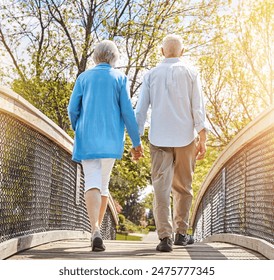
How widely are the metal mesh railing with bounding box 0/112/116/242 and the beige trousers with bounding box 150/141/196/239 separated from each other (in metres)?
0.94

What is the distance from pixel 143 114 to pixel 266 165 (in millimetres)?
987

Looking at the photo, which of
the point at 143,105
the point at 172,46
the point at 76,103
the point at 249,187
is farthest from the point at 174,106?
the point at 249,187

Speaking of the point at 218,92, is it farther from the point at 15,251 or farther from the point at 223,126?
the point at 15,251

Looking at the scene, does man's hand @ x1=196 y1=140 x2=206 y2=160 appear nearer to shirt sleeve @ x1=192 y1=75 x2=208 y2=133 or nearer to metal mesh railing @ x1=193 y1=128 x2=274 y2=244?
shirt sleeve @ x1=192 y1=75 x2=208 y2=133

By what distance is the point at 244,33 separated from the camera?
15.6 m

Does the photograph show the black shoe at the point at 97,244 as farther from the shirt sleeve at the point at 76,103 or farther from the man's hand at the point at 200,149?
the man's hand at the point at 200,149

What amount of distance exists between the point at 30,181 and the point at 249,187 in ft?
6.42

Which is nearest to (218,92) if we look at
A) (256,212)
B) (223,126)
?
(223,126)

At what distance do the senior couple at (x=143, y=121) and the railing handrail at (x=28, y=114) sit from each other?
29cm

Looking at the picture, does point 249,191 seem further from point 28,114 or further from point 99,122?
point 28,114

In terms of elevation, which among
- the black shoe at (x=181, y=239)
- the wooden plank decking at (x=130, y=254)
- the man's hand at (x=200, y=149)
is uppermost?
the man's hand at (x=200, y=149)

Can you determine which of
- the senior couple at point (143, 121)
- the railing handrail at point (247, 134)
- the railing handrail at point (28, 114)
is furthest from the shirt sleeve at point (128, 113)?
the railing handrail at point (247, 134)

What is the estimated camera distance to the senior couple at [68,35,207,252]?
179 inches

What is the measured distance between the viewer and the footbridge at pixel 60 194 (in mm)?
4070
